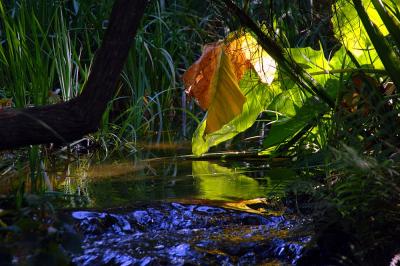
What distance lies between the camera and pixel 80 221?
2482 mm

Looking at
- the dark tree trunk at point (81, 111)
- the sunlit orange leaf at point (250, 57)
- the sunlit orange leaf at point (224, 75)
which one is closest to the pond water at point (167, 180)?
the sunlit orange leaf at point (224, 75)

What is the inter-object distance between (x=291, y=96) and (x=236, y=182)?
509 millimetres

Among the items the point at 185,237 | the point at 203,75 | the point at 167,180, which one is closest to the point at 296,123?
the point at 203,75

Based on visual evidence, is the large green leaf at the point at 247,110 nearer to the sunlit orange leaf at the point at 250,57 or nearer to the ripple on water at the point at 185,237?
the sunlit orange leaf at the point at 250,57

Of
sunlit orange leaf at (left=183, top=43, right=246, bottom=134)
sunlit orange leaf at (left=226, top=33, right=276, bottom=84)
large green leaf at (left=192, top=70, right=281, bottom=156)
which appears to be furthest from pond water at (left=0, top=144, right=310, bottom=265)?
sunlit orange leaf at (left=226, top=33, right=276, bottom=84)

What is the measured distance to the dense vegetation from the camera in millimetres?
2082

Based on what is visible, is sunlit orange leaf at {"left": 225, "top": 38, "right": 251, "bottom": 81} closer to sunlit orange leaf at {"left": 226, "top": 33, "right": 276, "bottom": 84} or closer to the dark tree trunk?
sunlit orange leaf at {"left": 226, "top": 33, "right": 276, "bottom": 84}

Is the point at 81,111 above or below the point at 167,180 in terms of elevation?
above

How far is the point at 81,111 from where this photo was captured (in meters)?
1.87

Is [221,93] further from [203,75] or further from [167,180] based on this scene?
[167,180]

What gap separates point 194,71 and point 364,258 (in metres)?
1.61

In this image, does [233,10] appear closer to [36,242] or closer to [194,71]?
[194,71]

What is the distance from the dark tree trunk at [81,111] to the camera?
6.07ft

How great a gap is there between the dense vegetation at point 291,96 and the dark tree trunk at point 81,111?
158 mm
